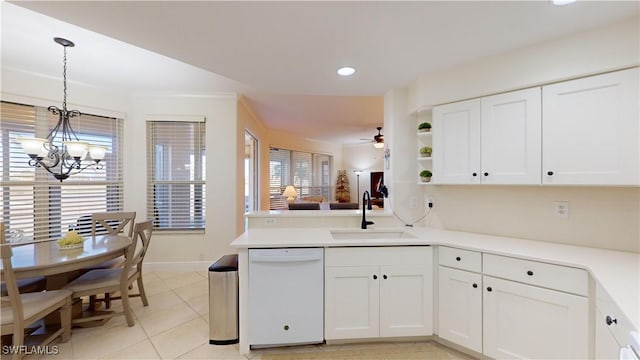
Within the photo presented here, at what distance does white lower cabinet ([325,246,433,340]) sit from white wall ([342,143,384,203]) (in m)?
6.69

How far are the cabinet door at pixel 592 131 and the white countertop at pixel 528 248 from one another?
48 centimetres

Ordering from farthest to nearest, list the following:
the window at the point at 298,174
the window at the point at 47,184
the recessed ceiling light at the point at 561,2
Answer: the window at the point at 298,174
the window at the point at 47,184
the recessed ceiling light at the point at 561,2

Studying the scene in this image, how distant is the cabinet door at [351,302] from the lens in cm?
207

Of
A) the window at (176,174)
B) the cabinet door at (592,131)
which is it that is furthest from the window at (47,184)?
the cabinet door at (592,131)

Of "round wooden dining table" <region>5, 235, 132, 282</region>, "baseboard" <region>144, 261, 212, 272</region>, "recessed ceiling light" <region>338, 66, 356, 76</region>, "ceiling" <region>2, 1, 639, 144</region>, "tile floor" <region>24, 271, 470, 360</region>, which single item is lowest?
"tile floor" <region>24, 271, 470, 360</region>

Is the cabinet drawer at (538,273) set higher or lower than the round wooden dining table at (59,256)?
higher

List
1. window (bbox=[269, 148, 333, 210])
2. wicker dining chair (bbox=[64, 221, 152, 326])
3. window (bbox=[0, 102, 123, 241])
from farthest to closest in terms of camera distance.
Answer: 1. window (bbox=[269, 148, 333, 210])
2. window (bbox=[0, 102, 123, 241])
3. wicker dining chair (bbox=[64, 221, 152, 326])

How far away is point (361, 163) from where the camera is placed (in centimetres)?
904

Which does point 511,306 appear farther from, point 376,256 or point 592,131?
point 592,131

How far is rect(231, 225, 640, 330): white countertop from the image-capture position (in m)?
1.22

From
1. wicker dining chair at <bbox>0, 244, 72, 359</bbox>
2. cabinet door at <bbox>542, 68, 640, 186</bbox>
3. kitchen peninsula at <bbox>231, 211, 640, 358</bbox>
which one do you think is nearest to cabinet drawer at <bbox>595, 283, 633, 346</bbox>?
kitchen peninsula at <bbox>231, 211, 640, 358</bbox>

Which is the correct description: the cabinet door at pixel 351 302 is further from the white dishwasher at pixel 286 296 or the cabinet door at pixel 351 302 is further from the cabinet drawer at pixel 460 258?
the cabinet drawer at pixel 460 258

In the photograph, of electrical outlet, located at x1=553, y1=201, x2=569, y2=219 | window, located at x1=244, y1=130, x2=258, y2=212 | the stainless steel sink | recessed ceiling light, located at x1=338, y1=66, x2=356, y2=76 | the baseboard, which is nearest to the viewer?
electrical outlet, located at x1=553, y1=201, x2=569, y2=219

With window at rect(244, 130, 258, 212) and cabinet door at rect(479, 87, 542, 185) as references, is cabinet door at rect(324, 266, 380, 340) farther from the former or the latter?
window at rect(244, 130, 258, 212)
